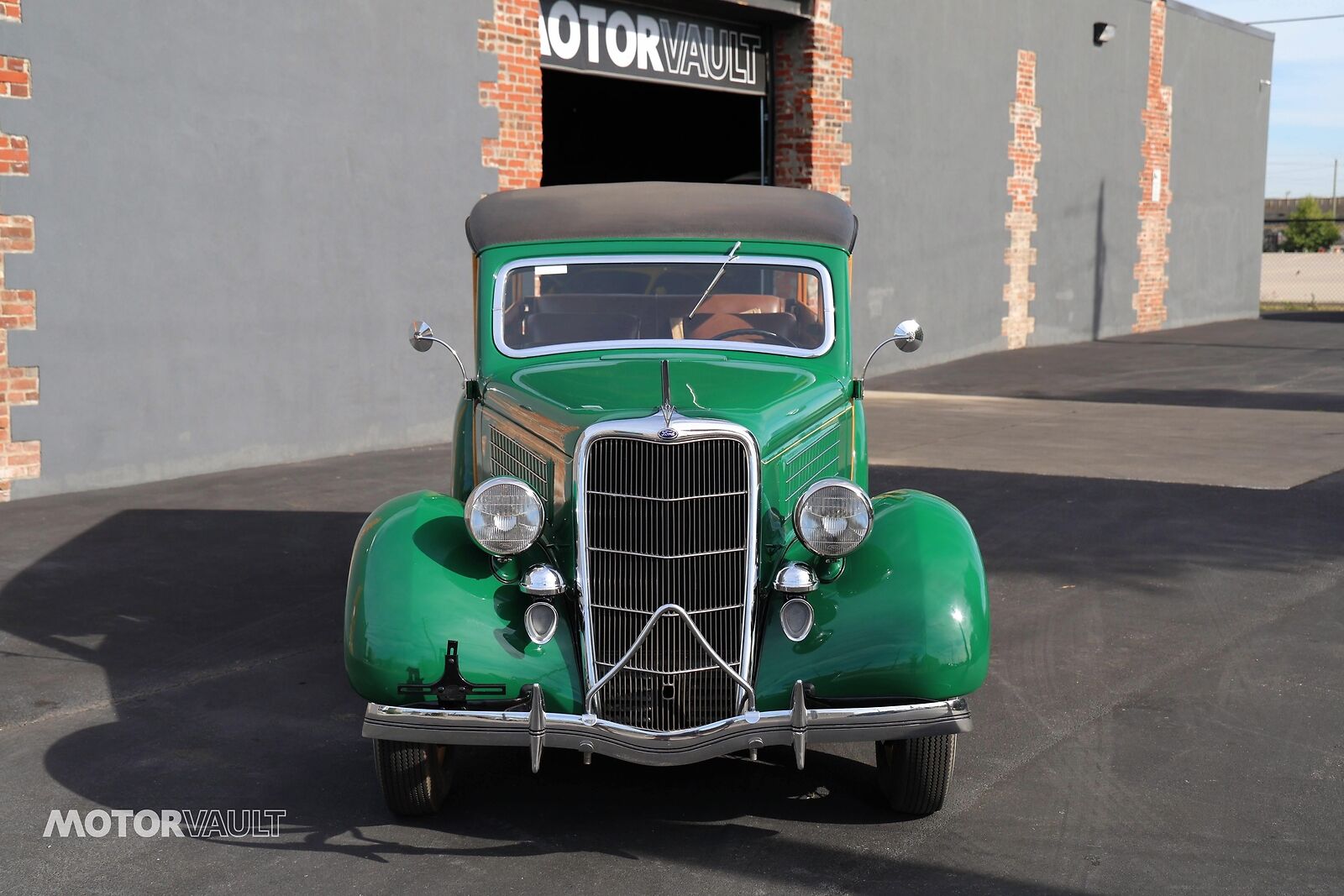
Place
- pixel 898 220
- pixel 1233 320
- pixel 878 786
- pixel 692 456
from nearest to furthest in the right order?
pixel 692 456 → pixel 878 786 → pixel 898 220 → pixel 1233 320

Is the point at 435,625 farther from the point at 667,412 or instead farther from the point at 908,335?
the point at 908,335

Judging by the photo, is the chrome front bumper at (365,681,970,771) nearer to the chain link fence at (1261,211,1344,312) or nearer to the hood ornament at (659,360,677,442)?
the hood ornament at (659,360,677,442)

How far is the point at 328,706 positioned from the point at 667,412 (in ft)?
7.10

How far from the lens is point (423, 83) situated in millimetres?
12148

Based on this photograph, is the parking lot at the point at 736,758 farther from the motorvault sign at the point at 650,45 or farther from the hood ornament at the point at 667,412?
the motorvault sign at the point at 650,45

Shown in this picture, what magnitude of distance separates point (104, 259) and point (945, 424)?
7.68 meters

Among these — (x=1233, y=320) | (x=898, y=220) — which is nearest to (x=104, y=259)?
(x=898, y=220)

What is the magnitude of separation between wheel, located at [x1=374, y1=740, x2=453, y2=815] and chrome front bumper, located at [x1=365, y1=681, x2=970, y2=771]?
28 centimetres

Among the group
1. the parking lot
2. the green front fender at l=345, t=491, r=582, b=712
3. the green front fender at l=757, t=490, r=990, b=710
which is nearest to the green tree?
the parking lot

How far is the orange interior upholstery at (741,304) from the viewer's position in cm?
532

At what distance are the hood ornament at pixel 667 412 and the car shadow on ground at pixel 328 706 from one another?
1230mm

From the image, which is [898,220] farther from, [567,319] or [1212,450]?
[567,319]

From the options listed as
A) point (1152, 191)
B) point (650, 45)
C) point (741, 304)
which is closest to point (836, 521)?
point (741, 304)
